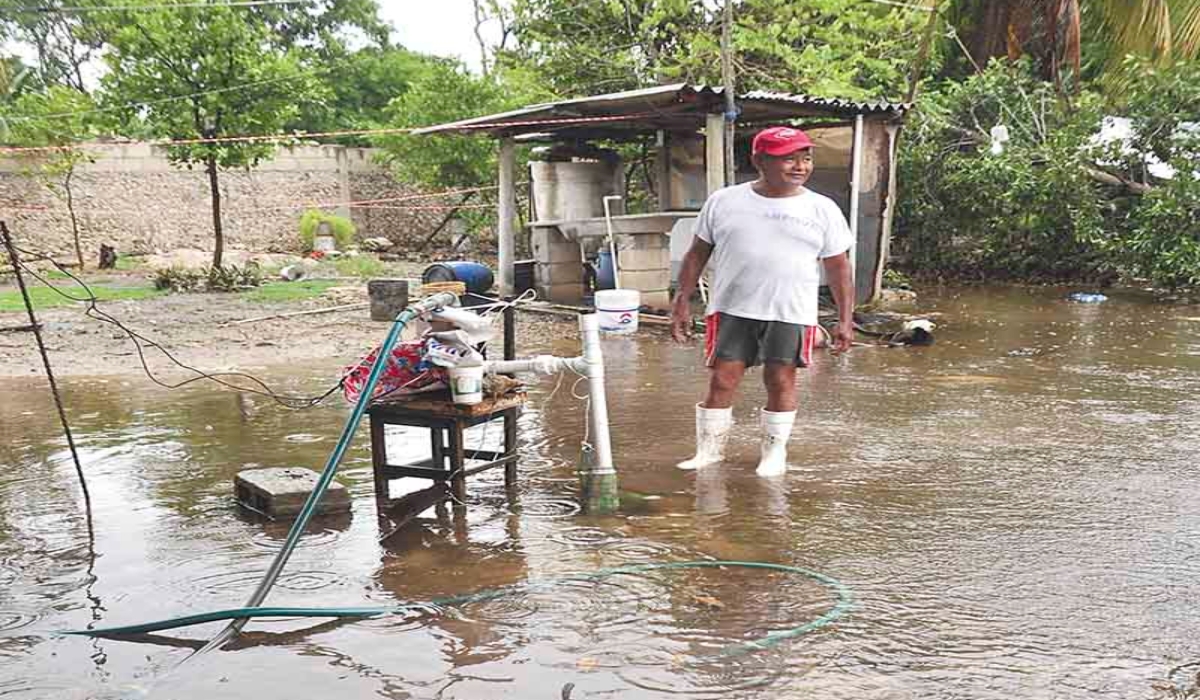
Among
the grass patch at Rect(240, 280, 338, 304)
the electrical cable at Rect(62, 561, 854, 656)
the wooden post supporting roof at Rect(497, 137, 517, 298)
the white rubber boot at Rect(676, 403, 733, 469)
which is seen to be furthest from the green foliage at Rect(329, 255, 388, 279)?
the electrical cable at Rect(62, 561, 854, 656)

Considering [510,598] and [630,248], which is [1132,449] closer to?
[510,598]

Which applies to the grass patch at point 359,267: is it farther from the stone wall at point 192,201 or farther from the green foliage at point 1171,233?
the green foliage at point 1171,233

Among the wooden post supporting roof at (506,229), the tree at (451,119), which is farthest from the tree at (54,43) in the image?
the wooden post supporting roof at (506,229)

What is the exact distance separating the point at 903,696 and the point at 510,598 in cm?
146

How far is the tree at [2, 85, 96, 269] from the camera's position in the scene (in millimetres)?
18656

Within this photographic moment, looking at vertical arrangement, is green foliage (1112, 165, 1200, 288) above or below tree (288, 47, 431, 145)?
below

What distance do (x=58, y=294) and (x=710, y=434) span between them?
36.4 feet

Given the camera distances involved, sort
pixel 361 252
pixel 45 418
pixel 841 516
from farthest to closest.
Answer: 1. pixel 361 252
2. pixel 45 418
3. pixel 841 516

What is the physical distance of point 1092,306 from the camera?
527 inches

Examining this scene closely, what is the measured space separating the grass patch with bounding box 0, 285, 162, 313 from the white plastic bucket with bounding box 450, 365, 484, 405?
10748 millimetres

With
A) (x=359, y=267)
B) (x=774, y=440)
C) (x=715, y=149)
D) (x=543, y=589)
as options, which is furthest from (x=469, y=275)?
(x=359, y=267)

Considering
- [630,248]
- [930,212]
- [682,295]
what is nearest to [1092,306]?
[930,212]

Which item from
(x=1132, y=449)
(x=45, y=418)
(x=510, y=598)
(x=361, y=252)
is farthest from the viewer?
(x=361, y=252)

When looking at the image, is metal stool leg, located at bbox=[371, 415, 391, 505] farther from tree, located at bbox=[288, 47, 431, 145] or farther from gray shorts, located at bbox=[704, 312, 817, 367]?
tree, located at bbox=[288, 47, 431, 145]
